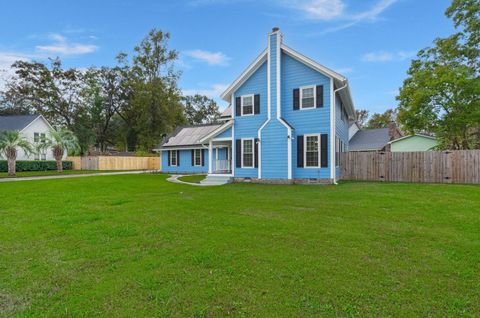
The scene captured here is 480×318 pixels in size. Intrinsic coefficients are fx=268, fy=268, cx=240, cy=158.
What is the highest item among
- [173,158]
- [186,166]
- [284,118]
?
[284,118]

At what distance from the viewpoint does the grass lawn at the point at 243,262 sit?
2.66m

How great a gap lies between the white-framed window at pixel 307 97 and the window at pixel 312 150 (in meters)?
1.59

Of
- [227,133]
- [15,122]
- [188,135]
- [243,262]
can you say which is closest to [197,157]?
[188,135]

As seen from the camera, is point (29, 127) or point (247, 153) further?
point (29, 127)

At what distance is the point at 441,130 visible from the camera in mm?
18828

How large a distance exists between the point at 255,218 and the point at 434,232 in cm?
344

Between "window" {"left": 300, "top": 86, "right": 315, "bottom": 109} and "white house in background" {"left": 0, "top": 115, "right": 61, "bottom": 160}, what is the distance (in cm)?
2803

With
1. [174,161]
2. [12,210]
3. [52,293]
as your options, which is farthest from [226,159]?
[52,293]

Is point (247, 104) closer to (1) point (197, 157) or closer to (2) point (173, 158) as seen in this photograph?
(1) point (197, 157)

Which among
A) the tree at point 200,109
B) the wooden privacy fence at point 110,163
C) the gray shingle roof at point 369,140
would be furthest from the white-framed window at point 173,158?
the tree at point 200,109

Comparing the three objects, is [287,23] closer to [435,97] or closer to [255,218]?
[435,97]

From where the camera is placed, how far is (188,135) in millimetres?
25234

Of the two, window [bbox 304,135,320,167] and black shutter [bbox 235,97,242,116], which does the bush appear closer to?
black shutter [bbox 235,97,242,116]

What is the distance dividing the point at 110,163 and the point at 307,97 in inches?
1031
